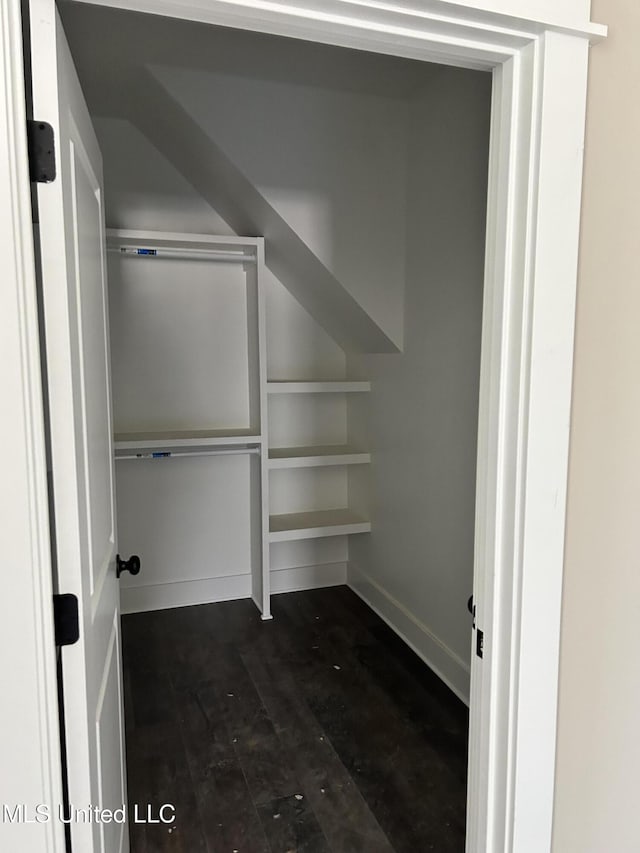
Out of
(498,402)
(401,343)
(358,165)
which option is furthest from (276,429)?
(498,402)

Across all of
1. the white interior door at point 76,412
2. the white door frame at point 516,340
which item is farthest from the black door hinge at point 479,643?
the white interior door at point 76,412

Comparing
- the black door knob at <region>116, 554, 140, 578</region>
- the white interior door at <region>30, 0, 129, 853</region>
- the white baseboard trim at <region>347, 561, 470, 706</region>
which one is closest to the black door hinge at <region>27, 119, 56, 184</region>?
the white interior door at <region>30, 0, 129, 853</region>

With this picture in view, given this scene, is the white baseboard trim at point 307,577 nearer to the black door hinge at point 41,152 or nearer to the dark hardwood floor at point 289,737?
the dark hardwood floor at point 289,737

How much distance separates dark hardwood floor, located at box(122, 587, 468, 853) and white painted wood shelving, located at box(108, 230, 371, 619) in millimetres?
325

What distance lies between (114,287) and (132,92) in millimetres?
952

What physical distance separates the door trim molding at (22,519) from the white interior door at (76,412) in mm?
43

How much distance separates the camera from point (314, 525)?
11.3 ft

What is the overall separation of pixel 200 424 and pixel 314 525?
88cm

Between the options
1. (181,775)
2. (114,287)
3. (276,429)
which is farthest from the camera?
(276,429)

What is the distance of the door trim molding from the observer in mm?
795

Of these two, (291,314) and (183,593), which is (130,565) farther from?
(291,314)

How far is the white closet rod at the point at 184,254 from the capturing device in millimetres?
2986

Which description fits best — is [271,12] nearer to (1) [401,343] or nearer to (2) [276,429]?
(1) [401,343]

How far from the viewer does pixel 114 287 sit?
3203mm
